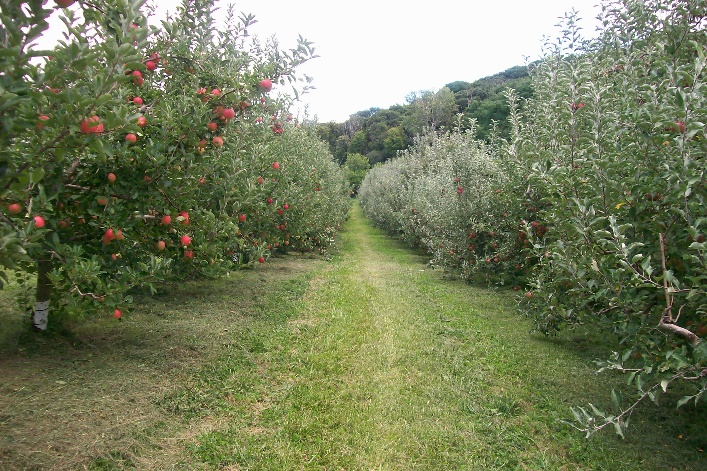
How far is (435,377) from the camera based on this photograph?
509 cm

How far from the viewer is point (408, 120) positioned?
59281 mm

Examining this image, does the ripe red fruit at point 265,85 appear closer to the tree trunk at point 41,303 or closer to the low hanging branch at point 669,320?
the tree trunk at point 41,303

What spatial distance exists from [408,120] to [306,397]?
57.7 meters

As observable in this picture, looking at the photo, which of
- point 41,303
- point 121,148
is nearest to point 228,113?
point 121,148

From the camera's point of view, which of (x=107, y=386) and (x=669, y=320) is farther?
(x=107, y=386)

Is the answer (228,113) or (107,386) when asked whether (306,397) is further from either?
(228,113)

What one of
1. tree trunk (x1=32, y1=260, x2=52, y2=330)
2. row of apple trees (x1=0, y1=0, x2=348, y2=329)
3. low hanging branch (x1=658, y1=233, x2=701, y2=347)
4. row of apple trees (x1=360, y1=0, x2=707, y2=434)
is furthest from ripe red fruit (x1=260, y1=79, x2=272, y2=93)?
low hanging branch (x1=658, y1=233, x2=701, y2=347)

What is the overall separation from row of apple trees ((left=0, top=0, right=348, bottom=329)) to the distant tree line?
107 ft

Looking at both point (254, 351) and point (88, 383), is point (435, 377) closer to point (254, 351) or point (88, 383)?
point (254, 351)

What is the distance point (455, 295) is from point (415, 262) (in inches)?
219

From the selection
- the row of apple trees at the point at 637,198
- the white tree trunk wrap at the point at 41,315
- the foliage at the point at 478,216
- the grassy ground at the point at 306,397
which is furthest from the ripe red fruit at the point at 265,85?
the foliage at the point at 478,216


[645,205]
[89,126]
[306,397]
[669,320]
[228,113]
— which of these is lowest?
[306,397]

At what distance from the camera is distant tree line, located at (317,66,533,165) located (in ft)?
170

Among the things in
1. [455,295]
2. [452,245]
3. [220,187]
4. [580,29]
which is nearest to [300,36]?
[220,187]
